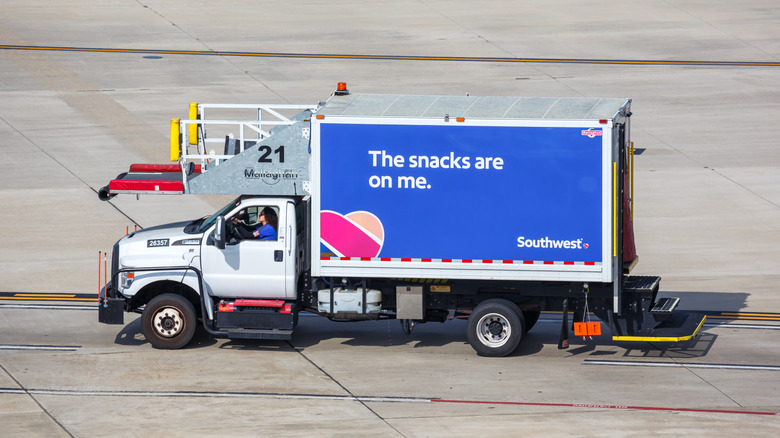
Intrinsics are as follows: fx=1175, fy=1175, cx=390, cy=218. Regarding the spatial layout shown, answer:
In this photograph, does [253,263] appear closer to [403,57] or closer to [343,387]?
[343,387]

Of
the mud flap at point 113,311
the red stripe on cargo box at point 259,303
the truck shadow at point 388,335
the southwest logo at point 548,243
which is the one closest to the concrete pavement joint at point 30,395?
the mud flap at point 113,311

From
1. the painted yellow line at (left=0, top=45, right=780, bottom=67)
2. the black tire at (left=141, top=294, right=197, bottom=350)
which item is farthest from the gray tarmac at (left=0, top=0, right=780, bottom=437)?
the black tire at (left=141, top=294, right=197, bottom=350)

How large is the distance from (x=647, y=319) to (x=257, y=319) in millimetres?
5698

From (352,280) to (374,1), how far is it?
31.0 metres

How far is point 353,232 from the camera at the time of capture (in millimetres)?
16766

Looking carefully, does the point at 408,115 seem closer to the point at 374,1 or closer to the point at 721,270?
the point at 721,270

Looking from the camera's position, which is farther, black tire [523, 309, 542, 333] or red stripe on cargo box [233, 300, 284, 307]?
black tire [523, 309, 542, 333]

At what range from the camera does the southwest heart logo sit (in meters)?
16.8

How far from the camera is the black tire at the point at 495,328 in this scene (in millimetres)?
17047

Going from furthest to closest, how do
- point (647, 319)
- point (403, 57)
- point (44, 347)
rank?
point (403, 57), point (44, 347), point (647, 319)

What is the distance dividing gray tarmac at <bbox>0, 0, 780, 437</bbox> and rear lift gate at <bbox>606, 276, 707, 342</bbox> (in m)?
0.43

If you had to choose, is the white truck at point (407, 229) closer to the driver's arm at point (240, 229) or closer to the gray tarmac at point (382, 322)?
the driver's arm at point (240, 229)

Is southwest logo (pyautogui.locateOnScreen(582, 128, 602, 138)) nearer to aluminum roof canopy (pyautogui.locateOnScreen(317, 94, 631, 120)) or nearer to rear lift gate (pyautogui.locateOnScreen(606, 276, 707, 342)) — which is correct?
aluminum roof canopy (pyautogui.locateOnScreen(317, 94, 631, 120))

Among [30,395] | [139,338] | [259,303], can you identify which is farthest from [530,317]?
[30,395]
